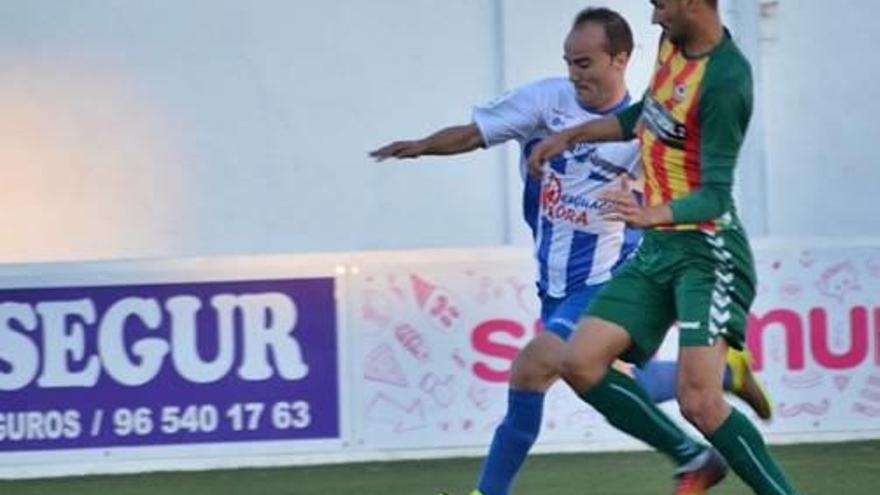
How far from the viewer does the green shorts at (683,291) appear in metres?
6.61

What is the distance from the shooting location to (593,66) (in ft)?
24.3

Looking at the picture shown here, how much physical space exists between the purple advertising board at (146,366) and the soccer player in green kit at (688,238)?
2.77 metres

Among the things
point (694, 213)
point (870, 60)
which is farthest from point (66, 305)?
point (870, 60)

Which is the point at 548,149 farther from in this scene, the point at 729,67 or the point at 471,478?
the point at 471,478

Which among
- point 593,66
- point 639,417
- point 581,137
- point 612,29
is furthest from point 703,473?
point 612,29

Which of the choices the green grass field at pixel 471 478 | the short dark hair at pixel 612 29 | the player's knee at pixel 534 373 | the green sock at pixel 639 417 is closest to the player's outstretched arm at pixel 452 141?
the short dark hair at pixel 612 29

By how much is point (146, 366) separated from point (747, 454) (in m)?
3.56

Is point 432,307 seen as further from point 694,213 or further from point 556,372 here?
point 694,213

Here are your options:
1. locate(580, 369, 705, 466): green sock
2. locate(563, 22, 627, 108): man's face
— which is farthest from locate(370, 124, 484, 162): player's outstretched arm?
locate(580, 369, 705, 466): green sock

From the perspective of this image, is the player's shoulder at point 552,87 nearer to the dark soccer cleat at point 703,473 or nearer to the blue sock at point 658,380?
the blue sock at point 658,380

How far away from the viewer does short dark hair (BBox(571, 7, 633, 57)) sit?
24.2 feet

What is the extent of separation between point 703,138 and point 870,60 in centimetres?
621

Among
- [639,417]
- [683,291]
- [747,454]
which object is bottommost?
[747,454]

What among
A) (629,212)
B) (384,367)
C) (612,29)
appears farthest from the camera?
(384,367)
